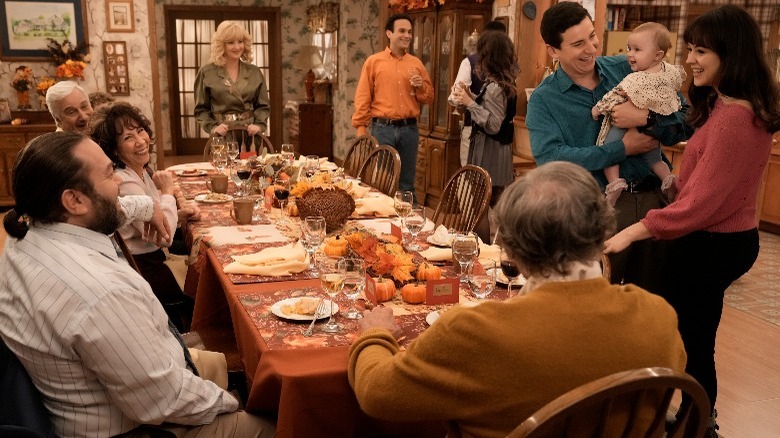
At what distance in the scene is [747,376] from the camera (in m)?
3.16

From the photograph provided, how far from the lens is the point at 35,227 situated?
1.62 meters

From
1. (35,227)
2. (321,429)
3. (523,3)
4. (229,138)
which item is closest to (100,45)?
(229,138)

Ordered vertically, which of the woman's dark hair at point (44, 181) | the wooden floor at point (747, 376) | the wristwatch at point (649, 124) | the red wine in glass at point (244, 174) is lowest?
the wooden floor at point (747, 376)

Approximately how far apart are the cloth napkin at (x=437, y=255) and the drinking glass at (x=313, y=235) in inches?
14.5

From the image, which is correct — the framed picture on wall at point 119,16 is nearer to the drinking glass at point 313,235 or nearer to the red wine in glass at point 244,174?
the red wine in glass at point 244,174

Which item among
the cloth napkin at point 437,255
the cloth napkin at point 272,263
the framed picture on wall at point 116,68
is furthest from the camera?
the framed picture on wall at point 116,68

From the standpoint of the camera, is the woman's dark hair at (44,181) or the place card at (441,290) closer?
the woman's dark hair at (44,181)

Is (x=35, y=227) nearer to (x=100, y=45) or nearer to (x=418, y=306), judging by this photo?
(x=418, y=306)

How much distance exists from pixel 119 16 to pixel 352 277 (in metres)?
5.21

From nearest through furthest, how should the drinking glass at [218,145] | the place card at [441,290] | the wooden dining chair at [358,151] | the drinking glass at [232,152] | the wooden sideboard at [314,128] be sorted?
the place card at [441,290], the drinking glass at [218,145], the drinking glass at [232,152], the wooden dining chair at [358,151], the wooden sideboard at [314,128]

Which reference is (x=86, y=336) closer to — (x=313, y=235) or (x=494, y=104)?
(x=313, y=235)

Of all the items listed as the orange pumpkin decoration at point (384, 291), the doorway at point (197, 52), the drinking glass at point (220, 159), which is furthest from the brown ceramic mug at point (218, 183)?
the doorway at point (197, 52)

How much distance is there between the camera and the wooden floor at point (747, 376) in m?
2.77

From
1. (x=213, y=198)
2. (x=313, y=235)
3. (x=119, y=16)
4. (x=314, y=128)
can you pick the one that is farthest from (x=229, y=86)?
(x=314, y=128)
